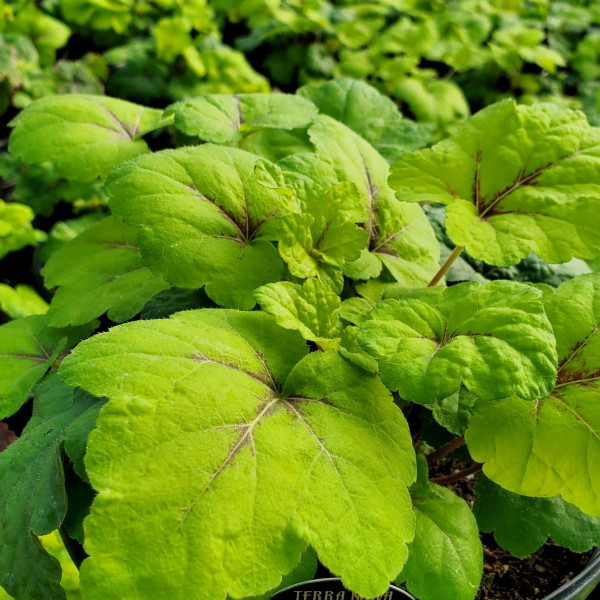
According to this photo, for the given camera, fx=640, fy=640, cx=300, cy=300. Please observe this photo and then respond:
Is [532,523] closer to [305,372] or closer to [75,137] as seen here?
[305,372]

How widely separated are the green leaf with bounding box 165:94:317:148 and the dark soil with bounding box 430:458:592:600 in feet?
2.50

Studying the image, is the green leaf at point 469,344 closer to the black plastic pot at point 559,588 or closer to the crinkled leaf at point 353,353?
the crinkled leaf at point 353,353

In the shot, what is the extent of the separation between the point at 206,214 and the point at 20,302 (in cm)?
96

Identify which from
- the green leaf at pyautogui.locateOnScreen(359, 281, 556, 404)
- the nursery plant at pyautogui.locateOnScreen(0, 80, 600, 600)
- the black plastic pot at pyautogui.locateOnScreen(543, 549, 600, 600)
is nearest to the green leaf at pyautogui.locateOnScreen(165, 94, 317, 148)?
the nursery plant at pyautogui.locateOnScreen(0, 80, 600, 600)

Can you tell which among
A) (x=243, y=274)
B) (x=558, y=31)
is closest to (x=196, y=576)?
(x=243, y=274)

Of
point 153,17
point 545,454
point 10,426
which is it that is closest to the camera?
point 545,454

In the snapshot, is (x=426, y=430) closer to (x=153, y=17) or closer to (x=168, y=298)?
(x=168, y=298)

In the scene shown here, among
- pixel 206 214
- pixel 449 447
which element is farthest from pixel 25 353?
pixel 449 447

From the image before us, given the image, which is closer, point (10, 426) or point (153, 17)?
point (10, 426)

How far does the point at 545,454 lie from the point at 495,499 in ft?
0.60

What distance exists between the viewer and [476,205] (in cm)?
99

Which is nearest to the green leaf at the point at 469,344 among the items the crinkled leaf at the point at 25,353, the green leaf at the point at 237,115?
the green leaf at the point at 237,115

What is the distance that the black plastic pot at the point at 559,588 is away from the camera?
2.63 feet

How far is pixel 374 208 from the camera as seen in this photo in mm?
1068
